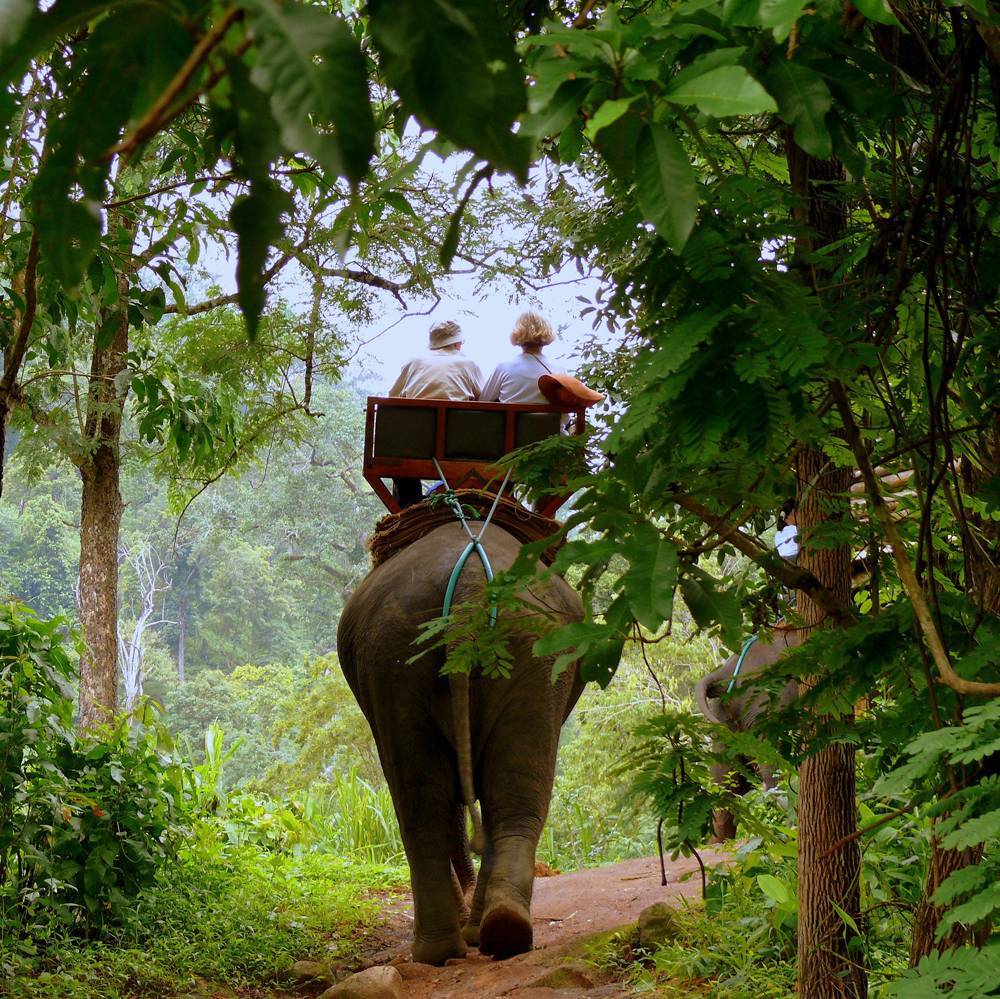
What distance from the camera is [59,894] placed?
496 cm

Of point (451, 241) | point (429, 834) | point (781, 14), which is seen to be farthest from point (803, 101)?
point (429, 834)

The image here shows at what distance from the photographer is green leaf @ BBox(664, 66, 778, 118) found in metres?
1.04

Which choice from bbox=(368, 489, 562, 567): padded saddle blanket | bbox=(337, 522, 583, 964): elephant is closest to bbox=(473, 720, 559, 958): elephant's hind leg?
bbox=(337, 522, 583, 964): elephant

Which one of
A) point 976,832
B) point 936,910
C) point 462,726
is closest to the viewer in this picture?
point 976,832

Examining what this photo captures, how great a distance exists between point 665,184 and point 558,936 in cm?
468

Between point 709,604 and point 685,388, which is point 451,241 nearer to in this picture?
point 685,388

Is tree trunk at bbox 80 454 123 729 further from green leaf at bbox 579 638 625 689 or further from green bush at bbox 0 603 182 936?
green leaf at bbox 579 638 625 689

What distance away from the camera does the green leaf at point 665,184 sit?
1031 millimetres

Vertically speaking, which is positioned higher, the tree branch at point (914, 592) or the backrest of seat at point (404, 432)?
the backrest of seat at point (404, 432)

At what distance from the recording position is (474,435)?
5066 millimetres

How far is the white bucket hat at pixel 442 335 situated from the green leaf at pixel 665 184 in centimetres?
499

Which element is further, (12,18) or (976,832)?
(976,832)

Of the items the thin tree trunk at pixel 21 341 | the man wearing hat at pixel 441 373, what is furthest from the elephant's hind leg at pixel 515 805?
the thin tree trunk at pixel 21 341

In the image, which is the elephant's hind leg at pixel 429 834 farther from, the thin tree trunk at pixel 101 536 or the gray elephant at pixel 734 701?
the thin tree trunk at pixel 101 536
